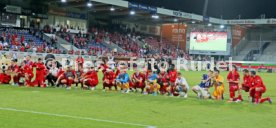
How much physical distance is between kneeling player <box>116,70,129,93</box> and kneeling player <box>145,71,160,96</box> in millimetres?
918

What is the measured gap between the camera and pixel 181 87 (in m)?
16.2

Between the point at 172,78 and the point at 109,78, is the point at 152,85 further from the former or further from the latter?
the point at 109,78

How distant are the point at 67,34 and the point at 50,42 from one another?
16.4 ft

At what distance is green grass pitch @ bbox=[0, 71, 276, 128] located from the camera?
30.7 feet

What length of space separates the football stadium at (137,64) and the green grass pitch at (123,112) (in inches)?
1.1

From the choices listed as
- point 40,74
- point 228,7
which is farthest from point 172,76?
point 228,7

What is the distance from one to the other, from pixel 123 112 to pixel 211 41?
124ft

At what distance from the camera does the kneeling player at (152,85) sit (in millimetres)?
17000

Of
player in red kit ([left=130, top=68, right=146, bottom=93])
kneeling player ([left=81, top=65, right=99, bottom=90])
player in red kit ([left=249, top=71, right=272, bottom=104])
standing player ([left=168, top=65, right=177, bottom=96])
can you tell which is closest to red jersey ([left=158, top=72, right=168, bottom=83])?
standing player ([left=168, top=65, right=177, bottom=96])

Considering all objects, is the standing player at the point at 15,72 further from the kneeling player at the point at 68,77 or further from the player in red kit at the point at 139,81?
the player in red kit at the point at 139,81

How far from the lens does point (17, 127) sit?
844 centimetres

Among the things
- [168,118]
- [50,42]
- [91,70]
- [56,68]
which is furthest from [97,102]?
[50,42]

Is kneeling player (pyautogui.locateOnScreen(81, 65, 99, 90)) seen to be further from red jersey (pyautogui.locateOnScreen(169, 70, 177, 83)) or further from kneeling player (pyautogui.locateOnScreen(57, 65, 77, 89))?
red jersey (pyautogui.locateOnScreen(169, 70, 177, 83))

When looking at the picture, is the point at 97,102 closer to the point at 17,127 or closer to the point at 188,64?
the point at 17,127
